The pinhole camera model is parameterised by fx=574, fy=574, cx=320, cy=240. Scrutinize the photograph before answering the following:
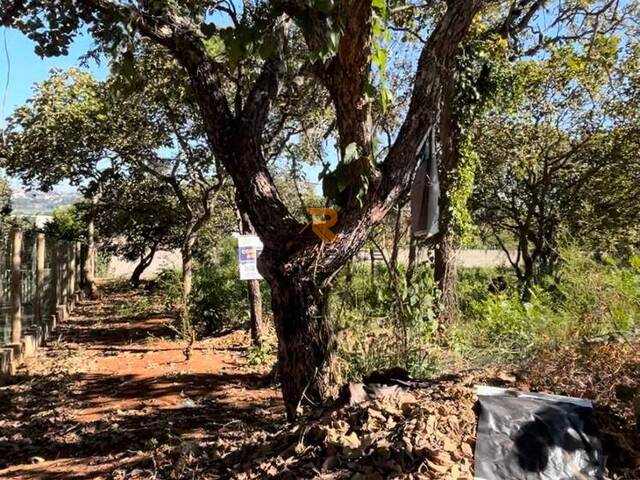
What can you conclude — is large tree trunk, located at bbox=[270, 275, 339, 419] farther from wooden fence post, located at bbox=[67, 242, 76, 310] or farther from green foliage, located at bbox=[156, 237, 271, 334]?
wooden fence post, located at bbox=[67, 242, 76, 310]

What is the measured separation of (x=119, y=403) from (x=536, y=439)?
15.7 feet

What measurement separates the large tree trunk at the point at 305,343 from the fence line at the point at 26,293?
206 inches

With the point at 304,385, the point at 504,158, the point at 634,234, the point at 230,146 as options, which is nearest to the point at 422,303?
the point at 304,385

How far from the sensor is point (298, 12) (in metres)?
3.57

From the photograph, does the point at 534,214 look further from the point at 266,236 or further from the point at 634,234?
the point at 266,236

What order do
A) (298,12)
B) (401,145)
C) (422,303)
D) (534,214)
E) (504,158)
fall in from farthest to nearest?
(534,214) → (504,158) → (422,303) → (401,145) → (298,12)

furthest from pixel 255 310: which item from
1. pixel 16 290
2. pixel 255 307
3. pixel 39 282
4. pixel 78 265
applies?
pixel 78 265

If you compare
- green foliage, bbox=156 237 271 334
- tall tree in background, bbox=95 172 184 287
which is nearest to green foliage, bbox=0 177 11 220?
tall tree in background, bbox=95 172 184 287

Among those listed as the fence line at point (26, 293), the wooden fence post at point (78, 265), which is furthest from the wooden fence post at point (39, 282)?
the wooden fence post at point (78, 265)

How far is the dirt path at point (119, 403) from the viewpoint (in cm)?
473

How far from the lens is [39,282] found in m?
10.4

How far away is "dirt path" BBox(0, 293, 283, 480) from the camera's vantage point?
186 inches

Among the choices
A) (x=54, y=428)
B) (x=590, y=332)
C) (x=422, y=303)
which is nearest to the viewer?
(x=590, y=332)

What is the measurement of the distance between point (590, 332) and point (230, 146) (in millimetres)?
3365
